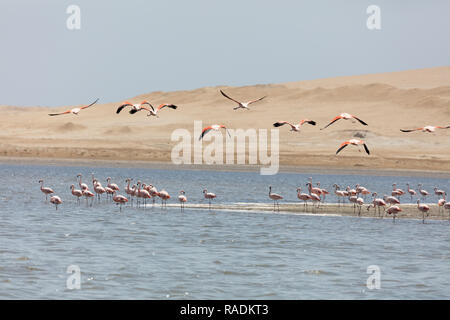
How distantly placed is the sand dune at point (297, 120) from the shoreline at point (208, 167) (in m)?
1.40

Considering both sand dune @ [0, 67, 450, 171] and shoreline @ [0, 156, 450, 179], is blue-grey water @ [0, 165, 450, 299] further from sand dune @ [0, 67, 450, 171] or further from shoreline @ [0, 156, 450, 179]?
sand dune @ [0, 67, 450, 171]

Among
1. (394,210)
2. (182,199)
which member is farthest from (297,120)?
(394,210)

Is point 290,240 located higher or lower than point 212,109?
lower

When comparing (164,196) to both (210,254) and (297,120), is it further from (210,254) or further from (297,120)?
(297,120)

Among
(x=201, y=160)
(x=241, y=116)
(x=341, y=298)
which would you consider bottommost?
(x=341, y=298)

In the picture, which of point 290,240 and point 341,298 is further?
point 290,240

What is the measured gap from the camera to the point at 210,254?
883 inches

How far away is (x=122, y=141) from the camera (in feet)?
279

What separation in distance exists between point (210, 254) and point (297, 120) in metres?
84.9

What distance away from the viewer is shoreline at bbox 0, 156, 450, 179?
204 ft

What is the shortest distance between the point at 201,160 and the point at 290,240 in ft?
149
